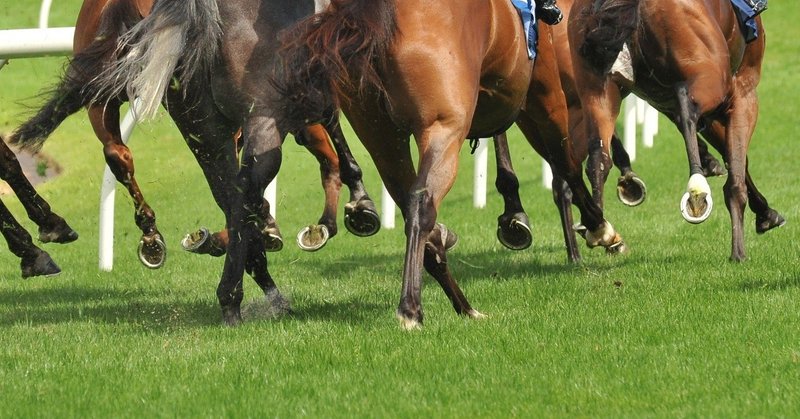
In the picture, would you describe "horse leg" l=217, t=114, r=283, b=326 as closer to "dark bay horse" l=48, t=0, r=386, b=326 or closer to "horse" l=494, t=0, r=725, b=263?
"dark bay horse" l=48, t=0, r=386, b=326

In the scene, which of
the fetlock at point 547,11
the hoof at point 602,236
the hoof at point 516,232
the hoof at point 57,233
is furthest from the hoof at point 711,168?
the hoof at point 57,233

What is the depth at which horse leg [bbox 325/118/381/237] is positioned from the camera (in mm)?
8062

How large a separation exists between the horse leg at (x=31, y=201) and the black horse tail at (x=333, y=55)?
102 inches

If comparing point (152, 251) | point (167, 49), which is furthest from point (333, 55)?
point (152, 251)

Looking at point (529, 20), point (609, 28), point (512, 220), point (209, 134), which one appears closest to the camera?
point (209, 134)

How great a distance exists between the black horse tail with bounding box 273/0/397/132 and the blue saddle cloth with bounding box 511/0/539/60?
40.4 inches

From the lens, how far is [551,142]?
7480mm

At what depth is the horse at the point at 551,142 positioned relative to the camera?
707cm

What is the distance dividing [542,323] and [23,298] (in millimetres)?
3599

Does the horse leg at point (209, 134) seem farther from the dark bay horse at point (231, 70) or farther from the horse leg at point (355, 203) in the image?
the horse leg at point (355, 203)

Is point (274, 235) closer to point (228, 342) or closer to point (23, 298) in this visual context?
point (23, 298)

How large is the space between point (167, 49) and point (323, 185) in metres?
2.76

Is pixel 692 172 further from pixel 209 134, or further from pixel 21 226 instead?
pixel 21 226

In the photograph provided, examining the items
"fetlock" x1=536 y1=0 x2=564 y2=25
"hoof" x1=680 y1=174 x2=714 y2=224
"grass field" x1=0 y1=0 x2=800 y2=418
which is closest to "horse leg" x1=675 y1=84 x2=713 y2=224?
"hoof" x1=680 y1=174 x2=714 y2=224
